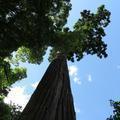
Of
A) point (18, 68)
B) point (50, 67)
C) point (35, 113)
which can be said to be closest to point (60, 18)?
point (18, 68)

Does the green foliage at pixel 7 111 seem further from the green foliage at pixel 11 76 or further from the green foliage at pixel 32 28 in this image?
the green foliage at pixel 32 28

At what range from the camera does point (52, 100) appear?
575cm

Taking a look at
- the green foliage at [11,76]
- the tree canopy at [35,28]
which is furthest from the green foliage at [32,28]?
the green foliage at [11,76]

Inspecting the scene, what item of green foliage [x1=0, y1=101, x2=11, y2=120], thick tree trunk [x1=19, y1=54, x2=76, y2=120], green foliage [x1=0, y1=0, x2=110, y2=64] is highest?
green foliage [x1=0, y1=0, x2=110, y2=64]

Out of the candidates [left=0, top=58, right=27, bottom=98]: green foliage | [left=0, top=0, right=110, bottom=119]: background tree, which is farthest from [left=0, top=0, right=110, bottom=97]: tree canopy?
[left=0, top=58, right=27, bottom=98]: green foliage

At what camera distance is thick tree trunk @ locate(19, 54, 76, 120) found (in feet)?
17.3

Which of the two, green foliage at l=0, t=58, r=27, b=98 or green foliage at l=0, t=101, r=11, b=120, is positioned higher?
green foliage at l=0, t=58, r=27, b=98

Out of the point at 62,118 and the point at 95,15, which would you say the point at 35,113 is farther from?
the point at 95,15

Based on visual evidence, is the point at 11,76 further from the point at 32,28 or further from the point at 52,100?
Result: the point at 52,100

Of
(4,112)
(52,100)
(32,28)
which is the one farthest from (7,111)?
(52,100)

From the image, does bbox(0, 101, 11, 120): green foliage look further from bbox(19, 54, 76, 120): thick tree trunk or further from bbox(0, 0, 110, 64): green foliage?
bbox(19, 54, 76, 120): thick tree trunk

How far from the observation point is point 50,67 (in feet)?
A: 24.2

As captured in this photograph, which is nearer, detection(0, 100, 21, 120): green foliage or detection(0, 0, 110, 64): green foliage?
detection(0, 0, 110, 64): green foliage

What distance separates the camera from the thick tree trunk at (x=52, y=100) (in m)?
5.27
